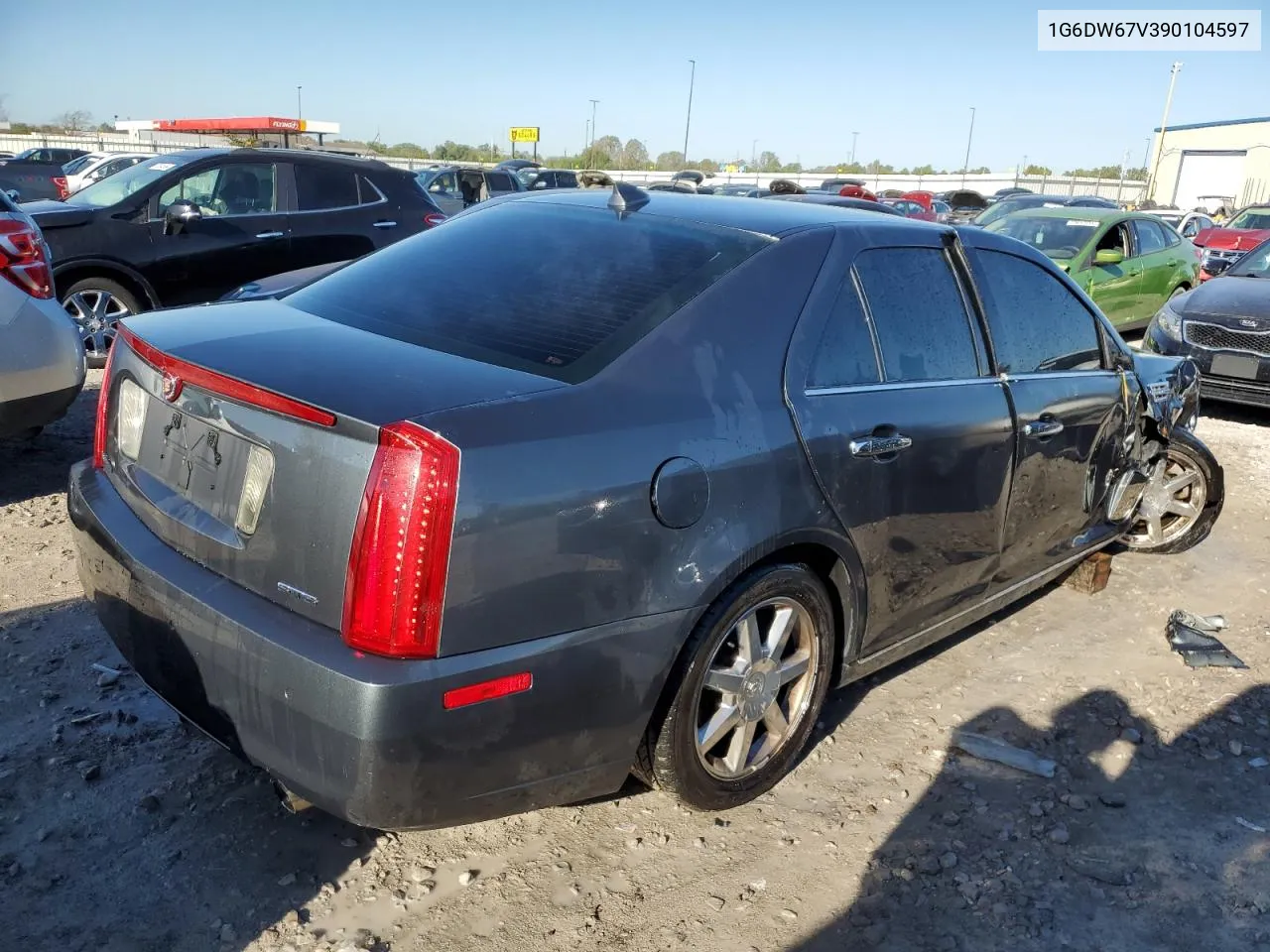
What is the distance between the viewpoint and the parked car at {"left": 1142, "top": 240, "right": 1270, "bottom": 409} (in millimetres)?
8016

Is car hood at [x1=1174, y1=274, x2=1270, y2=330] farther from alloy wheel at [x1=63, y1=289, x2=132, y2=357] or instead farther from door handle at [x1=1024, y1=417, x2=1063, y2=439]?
alloy wheel at [x1=63, y1=289, x2=132, y2=357]

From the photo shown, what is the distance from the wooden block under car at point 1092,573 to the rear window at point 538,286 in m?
2.89

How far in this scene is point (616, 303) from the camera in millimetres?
2703

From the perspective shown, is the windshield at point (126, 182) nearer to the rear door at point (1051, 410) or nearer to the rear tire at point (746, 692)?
the rear door at point (1051, 410)

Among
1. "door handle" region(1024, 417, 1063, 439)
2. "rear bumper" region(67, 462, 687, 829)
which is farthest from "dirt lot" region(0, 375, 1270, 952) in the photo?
"door handle" region(1024, 417, 1063, 439)

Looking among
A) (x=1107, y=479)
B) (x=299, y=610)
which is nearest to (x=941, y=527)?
(x=1107, y=479)

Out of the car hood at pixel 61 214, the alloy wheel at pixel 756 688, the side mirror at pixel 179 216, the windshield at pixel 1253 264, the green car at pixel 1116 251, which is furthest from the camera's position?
the green car at pixel 1116 251

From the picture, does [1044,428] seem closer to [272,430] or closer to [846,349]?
[846,349]

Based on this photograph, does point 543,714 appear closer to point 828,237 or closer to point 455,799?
point 455,799

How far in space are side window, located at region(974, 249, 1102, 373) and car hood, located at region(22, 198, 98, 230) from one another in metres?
6.54

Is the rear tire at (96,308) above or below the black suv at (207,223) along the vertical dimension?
below

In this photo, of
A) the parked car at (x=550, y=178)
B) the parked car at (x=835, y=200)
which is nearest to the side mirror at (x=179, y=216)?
the parked car at (x=835, y=200)

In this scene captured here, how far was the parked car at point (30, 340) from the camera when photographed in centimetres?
446

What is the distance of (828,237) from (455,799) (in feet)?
6.31
